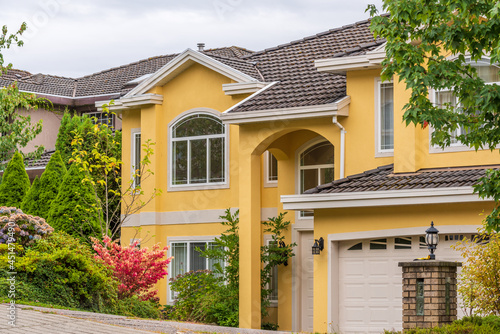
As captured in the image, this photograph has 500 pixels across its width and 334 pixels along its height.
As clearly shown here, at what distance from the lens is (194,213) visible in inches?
875

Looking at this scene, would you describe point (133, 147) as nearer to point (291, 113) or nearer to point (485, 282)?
point (291, 113)

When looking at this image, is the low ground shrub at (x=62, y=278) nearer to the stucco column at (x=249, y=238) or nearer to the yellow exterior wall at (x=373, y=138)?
the stucco column at (x=249, y=238)

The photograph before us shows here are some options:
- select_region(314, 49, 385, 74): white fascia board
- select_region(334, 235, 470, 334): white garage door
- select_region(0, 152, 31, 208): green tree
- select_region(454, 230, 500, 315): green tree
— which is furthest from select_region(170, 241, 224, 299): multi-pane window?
select_region(454, 230, 500, 315): green tree

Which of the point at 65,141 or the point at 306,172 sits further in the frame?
the point at 65,141

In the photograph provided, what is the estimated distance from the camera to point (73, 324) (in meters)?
12.8

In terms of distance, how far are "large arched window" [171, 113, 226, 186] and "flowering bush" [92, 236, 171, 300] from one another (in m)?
3.41

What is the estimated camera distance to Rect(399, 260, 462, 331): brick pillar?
1218 cm

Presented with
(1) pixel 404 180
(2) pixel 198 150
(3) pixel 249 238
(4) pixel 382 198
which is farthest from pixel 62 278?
(1) pixel 404 180

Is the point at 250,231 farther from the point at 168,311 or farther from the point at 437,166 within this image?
the point at 437,166

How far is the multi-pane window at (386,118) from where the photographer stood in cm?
1858

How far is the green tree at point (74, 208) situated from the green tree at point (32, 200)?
3.51 ft

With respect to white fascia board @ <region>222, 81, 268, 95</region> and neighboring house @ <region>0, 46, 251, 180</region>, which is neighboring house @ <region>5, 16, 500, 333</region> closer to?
white fascia board @ <region>222, 81, 268, 95</region>

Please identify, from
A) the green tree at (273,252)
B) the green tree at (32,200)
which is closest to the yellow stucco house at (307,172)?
the green tree at (273,252)

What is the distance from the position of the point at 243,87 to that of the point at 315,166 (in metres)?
2.83
